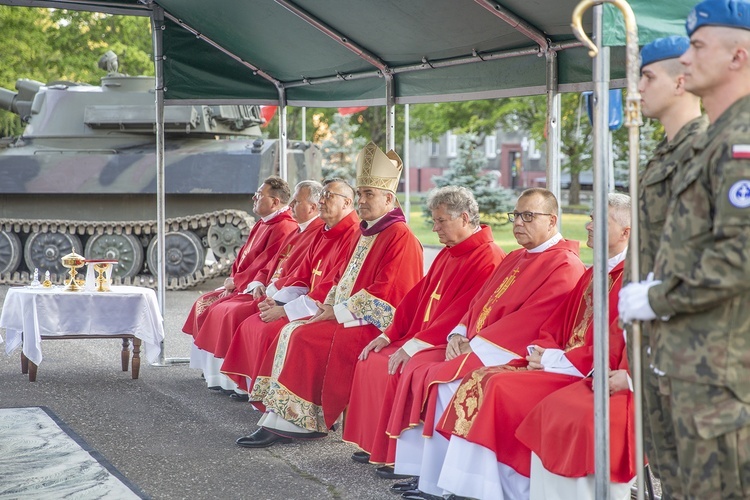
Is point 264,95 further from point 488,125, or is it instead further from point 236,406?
point 488,125

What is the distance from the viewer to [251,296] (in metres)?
8.22

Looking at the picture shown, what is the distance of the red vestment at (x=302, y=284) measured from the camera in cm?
709

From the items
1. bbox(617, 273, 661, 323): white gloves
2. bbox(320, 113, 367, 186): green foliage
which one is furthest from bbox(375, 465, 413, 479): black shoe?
bbox(320, 113, 367, 186): green foliage

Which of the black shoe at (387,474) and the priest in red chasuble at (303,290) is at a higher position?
the priest in red chasuble at (303,290)

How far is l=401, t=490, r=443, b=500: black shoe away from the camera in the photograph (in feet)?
16.9

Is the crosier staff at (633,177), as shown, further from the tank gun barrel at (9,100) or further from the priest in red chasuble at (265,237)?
the tank gun barrel at (9,100)

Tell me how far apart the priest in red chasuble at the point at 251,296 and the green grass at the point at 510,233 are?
520 inches

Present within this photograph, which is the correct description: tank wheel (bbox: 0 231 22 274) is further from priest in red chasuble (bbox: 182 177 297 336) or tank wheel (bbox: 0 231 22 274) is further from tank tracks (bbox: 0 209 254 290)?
priest in red chasuble (bbox: 182 177 297 336)

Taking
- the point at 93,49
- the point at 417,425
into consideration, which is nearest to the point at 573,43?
the point at 417,425

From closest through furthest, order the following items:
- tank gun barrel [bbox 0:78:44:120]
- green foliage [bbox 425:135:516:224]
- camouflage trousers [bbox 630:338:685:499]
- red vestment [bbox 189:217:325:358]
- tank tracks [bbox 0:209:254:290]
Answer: camouflage trousers [bbox 630:338:685:499], red vestment [bbox 189:217:325:358], tank tracks [bbox 0:209:254:290], tank gun barrel [bbox 0:78:44:120], green foliage [bbox 425:135:516:224]

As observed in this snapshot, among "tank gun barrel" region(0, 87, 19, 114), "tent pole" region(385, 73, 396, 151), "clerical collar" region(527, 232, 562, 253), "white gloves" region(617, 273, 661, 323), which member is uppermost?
"tank gun barrel" region(0, 87, 19, 114)

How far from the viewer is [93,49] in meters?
25.5

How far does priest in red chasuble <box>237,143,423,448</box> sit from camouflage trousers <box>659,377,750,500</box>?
3609 mm

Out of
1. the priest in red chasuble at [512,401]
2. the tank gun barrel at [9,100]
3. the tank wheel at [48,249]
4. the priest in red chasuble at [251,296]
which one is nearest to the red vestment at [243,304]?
the priest in red chasuble at [251,296]
